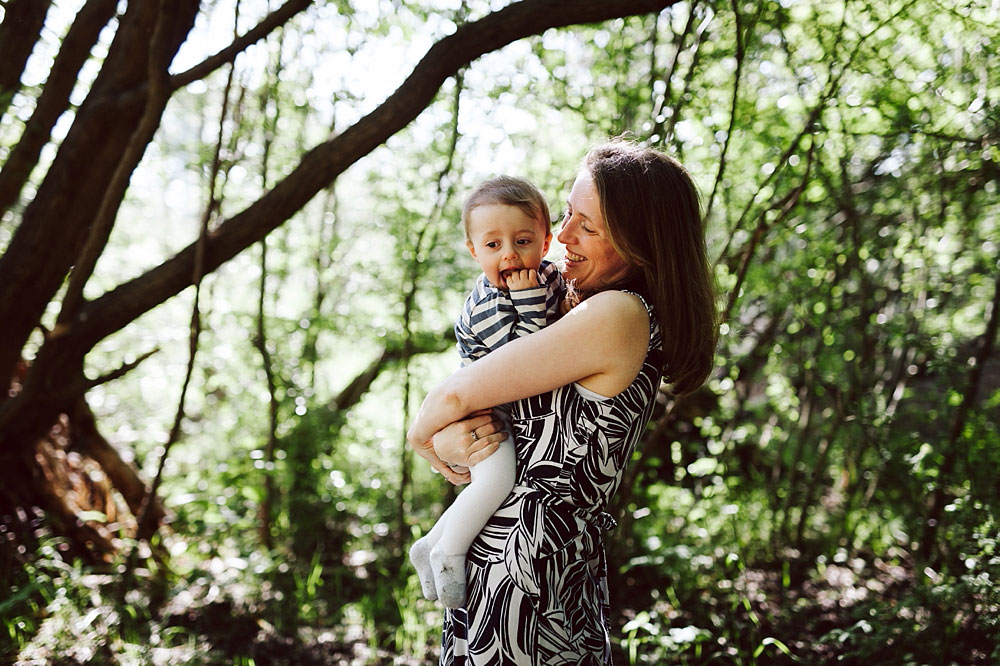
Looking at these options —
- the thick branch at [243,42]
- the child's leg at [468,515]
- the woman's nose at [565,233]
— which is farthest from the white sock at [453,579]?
the thick branch at [243,42]

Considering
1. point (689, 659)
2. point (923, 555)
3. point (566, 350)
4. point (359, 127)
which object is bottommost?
point (689, 659)

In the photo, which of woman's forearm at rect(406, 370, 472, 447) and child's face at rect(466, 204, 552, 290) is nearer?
woman's forearm at rect(406, 370, 472, 447)

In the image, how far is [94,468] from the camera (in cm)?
358

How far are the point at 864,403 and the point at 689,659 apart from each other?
153 centimetres

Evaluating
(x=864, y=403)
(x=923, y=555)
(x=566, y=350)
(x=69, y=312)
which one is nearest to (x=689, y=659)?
(x=923, y=555)

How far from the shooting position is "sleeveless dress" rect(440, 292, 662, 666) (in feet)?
4.86

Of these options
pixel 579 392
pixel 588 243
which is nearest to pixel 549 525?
pixel 579 392

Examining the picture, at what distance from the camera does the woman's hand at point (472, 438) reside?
1.55 metres

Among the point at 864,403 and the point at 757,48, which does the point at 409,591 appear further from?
the point at 757,48

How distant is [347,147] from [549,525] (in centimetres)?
182

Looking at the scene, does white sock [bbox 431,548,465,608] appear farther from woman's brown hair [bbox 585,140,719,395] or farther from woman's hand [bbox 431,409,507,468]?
woman's brown hair [bbox 585,140,719,395]

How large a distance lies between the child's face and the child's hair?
14 millimetres

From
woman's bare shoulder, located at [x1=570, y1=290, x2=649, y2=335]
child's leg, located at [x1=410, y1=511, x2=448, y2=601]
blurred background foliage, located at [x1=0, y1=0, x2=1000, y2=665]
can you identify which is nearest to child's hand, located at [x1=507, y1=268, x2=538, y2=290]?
woman's bare shoulder, located at [x1=570, y1=290, x2=649, y2=335]

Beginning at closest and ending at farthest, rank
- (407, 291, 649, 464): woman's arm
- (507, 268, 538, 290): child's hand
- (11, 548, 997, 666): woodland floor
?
(407, 291, 649, 464): woman's arm → (507, 268, 538, 290): child's hand → (11, 548, 997, 666): woodland floor
